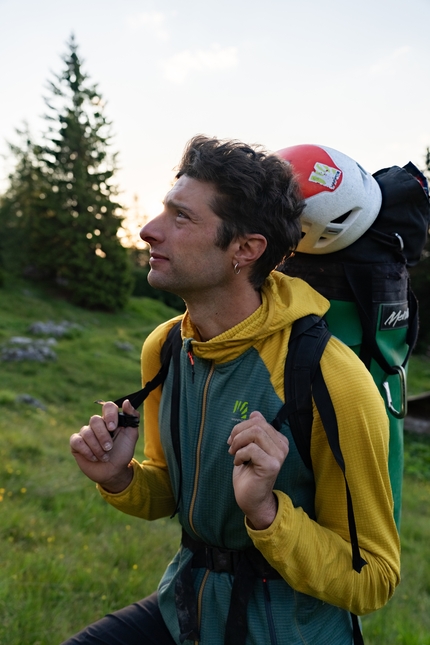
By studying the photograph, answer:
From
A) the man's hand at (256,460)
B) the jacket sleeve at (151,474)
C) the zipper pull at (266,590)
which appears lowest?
the zipper pull at (266,590)

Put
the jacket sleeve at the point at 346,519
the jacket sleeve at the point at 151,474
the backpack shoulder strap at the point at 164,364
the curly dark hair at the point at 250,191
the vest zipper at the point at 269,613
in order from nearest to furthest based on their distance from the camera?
the jacket sleeve at the point at 346,519, the vest zipper at the point at 269,613, the curly dark hair at the point at 250,191, the backpack shoulder strap at the point at 164,364, the jacket sleeve at the point at 151,474

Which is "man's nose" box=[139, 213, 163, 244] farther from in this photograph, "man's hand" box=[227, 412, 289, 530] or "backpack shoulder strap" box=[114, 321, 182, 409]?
"man's hand" box=[227, 412, 289, 530]

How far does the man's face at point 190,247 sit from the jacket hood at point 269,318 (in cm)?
21

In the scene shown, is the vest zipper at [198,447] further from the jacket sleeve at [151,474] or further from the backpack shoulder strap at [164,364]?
the jacket sleeve at [151,474]

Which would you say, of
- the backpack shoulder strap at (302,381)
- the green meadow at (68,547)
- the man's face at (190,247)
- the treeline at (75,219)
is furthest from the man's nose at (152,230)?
the treeline at (75,219)

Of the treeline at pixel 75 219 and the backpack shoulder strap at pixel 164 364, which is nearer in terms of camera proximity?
the backpack shoulder strap at pixel 164 364

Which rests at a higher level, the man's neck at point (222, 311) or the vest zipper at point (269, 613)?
the man's neck at point (222, 311)

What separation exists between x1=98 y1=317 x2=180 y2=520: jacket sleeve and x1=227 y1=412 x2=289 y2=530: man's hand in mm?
834

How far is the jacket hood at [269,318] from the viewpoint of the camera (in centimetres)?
201

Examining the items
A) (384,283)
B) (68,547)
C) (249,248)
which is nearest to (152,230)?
(249,248)

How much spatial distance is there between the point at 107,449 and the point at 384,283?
4.18ft

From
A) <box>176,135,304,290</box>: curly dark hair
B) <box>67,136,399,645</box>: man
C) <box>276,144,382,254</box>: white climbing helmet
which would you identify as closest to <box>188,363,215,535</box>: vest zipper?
<box>67,136,399,645</box>: man

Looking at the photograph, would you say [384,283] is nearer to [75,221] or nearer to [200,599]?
[200,599]

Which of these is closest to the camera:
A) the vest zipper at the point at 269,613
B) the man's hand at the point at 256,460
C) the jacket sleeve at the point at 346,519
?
the man's hand at the point at 256,460
